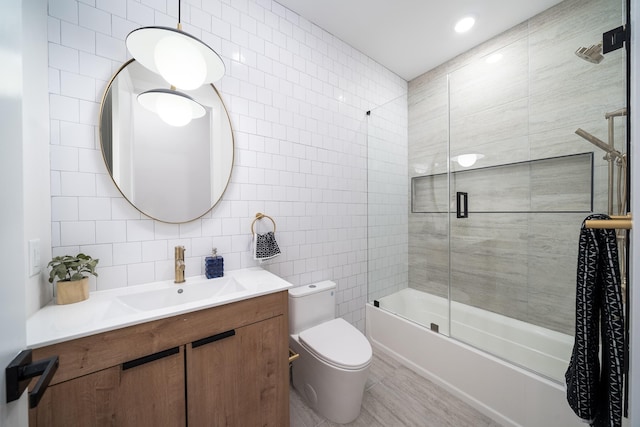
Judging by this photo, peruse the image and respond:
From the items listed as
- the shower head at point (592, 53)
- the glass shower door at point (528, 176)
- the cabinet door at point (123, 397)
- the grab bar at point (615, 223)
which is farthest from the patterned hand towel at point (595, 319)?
the cabinet door at point (123, 397)

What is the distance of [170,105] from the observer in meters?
1.23

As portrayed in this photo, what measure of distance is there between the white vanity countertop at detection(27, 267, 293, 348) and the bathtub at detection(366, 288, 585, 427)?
137cm

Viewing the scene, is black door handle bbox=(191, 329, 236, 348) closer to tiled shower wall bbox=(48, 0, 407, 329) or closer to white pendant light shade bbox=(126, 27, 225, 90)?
tiled shower wall bbox=(48, 0, 407, 329)

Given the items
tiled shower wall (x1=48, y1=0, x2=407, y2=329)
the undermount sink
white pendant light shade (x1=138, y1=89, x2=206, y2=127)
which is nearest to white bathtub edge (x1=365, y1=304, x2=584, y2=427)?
tiled shower wall (x1=48, y1=0, x2=407, y2=329)

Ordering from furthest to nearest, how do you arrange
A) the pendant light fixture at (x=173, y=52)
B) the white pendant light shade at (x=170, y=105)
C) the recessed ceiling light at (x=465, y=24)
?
1. the recessed ceiling light at (x=465, y=24)
2. the white pendant light shade at (x=170, y=105)
3. the pendant light fixture at (x=173, y=52)

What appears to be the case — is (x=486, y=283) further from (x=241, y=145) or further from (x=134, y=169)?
(x=134, y=169)

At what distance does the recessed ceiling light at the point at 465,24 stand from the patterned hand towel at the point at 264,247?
2296mm

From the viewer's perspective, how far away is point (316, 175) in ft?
6.37

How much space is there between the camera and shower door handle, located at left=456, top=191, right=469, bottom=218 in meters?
2.24

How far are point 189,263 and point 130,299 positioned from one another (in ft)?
1.04

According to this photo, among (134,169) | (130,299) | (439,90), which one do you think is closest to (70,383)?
(130,299)

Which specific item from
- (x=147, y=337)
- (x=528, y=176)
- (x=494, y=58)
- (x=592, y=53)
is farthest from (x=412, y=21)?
(x=147, y=337)

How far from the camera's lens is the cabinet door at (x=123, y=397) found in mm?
737

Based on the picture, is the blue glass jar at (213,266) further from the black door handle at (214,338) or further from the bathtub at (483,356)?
the bathtub at (483,356)
